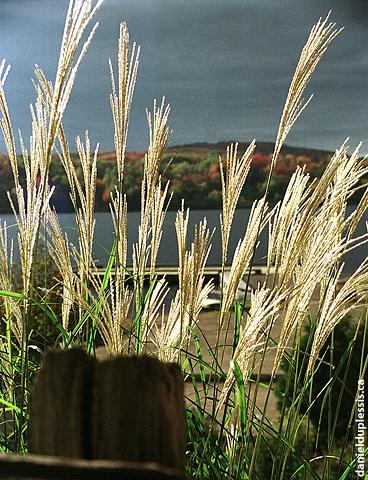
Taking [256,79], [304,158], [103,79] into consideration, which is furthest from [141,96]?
[304,158]

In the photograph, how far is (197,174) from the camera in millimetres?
6117

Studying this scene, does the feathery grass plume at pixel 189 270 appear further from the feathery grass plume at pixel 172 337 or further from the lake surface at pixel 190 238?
the lake surface at pixel 190 238

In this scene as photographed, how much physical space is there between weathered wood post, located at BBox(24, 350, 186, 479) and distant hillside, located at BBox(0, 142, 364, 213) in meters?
5.32

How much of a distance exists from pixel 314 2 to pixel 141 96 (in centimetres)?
159

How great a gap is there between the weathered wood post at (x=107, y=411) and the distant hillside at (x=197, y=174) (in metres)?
5.32

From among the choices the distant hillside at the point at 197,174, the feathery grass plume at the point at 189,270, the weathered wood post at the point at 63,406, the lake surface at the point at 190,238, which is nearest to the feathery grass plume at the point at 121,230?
the feathery grass plume at the point at 189,270

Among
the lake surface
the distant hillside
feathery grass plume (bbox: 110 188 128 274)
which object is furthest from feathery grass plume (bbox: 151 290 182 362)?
the distant hillside

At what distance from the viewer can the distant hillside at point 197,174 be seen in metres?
5.88

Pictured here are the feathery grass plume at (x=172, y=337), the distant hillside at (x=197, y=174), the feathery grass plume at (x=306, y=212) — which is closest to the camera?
the feathery grass plume at (x=306, y=212)

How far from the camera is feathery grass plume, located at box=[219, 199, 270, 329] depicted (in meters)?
1.18

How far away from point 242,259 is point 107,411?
0.73 m

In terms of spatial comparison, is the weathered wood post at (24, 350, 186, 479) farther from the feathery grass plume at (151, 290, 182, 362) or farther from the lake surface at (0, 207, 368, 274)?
the lake surface at (0, 207, 368, 274)

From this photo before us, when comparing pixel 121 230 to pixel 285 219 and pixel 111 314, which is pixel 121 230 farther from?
pixel 285 219

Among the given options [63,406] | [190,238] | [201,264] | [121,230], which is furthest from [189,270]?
[190,238]
